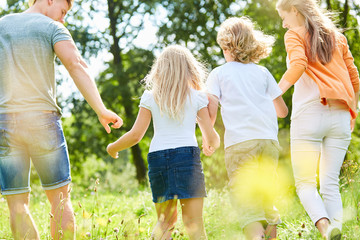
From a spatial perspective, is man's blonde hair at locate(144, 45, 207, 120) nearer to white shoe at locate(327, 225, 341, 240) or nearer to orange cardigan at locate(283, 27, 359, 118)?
orange cardigan at locate(283, 27, 359, 118)

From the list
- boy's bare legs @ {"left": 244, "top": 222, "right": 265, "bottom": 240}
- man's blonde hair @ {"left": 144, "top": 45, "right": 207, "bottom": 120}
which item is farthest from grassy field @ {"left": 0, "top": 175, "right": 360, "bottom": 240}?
man's blonde hair @ {"left": 144, "top": 45, "right": 207, "bottom": 120}

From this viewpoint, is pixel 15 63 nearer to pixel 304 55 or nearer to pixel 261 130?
pixel 261 130

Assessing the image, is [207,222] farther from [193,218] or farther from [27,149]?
[27,149]

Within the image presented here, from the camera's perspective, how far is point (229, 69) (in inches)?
135

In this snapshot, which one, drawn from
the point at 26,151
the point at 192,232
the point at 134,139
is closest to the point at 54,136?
the point at 26,151

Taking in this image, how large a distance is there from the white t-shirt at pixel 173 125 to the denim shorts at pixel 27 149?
0.74 meters

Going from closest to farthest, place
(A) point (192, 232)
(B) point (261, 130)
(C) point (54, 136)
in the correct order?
1. (C) point (54, 136)
2. (A) point (192, 232)
3. (B) point (261, 130)

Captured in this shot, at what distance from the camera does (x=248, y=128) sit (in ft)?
10.7

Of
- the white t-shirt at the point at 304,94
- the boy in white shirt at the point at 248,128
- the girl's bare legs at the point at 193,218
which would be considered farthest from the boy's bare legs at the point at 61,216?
the white t-shirt at the point at 304,94

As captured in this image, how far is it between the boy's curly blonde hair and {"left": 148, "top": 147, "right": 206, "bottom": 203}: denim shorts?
95 centimetres

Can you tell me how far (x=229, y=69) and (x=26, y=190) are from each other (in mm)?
1798

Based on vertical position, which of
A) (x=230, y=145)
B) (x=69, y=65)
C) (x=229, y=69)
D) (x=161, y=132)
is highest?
(x=69, y=65)

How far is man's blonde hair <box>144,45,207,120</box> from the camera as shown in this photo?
3.21m

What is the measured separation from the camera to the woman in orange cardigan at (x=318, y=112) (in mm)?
3332
